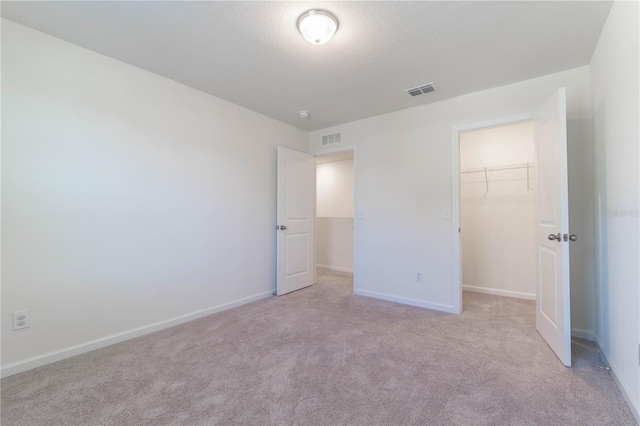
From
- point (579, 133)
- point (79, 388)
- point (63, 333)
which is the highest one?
point (579, 133)

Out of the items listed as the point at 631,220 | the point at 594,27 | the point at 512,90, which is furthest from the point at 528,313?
the point at 594,27

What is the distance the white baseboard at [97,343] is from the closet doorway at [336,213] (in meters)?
2.66

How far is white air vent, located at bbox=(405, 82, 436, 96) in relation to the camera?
2.81 metres

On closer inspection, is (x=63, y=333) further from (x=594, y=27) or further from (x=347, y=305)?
(x=594, y=27)

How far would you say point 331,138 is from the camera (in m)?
4.15

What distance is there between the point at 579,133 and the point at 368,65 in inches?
77.6

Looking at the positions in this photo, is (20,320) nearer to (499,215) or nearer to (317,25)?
(317,25)

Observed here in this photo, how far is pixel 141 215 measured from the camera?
8.19ft

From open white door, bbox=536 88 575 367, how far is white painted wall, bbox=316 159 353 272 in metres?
3.19

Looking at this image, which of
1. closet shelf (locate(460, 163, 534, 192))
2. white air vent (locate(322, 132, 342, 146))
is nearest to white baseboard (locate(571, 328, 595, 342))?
closet shelf (locate(460, 163, 534, 192))

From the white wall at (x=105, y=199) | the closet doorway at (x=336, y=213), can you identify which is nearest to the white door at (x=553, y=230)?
the white wall at (x=105, y=199)

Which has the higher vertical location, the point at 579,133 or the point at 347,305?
the point at 579,133

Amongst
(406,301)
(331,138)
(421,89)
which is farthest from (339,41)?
(406,301)

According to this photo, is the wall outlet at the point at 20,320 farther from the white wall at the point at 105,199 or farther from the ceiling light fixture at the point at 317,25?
the ceiling light fixture at the point at 317,25
